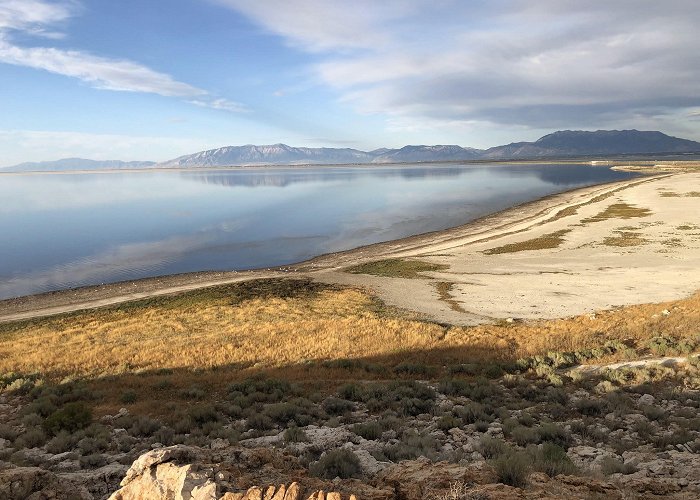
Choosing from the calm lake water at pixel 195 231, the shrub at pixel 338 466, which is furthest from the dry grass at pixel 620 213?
the shrub at pixel 338 466

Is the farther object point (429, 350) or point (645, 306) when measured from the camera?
point (645, 306)

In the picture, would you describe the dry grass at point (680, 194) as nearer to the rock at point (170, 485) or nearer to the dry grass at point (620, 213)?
the dry grass at point (620, 213)

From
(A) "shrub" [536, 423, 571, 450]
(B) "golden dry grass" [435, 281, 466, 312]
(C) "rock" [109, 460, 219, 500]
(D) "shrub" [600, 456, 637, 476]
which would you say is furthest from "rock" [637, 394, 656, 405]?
A: (B) "golden dry grass" [435, 281, 466, 312]

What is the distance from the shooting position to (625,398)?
39.8 ft

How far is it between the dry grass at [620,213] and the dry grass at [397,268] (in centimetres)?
3808

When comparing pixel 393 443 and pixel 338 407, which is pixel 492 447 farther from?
pixel 338 407

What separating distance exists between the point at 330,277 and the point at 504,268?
1775cm

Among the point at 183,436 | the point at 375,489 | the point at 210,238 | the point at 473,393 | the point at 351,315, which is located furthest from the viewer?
the point at 210,238

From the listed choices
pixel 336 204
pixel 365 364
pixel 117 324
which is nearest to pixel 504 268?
pixel 365 364

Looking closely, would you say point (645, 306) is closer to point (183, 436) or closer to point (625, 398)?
point (625, 398)

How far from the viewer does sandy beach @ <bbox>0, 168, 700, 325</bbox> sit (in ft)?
103

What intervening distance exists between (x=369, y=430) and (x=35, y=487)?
22.0ft

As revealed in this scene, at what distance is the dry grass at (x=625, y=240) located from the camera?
51.2 meters

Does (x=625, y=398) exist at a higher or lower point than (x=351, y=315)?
higher
